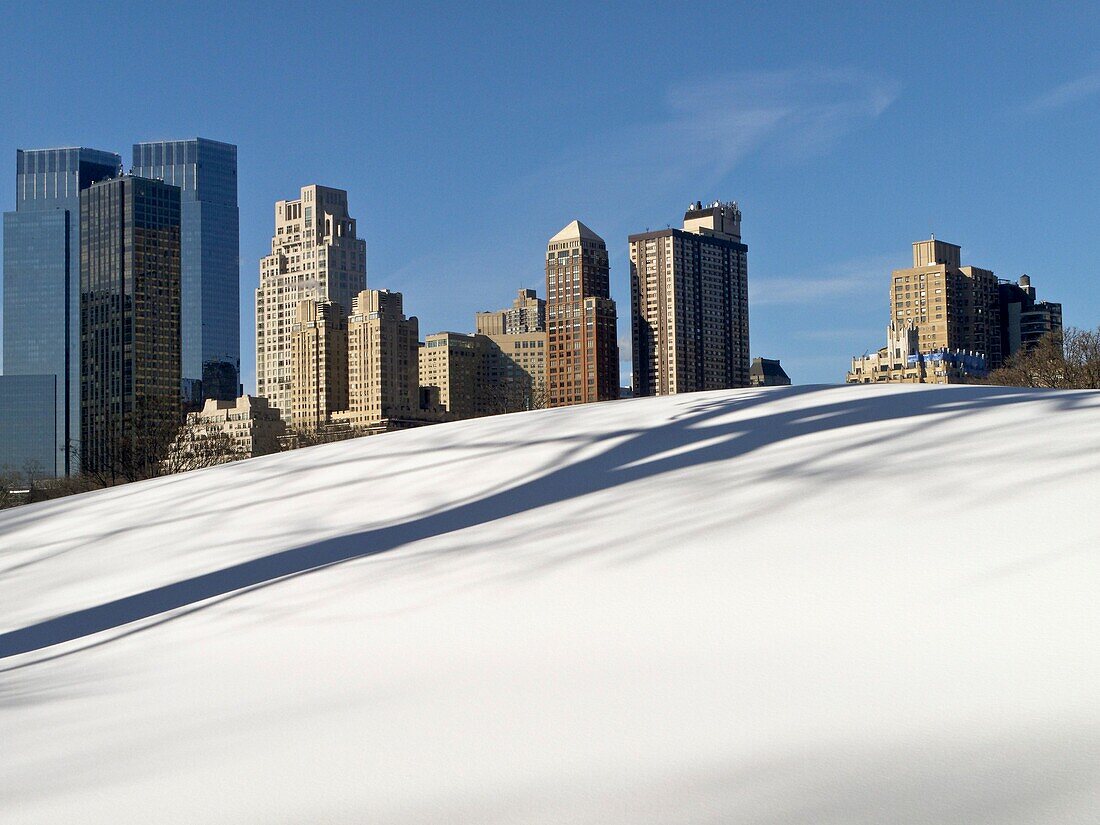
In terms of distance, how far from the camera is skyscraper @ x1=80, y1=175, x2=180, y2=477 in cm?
13975

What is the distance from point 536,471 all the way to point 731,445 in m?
1.15

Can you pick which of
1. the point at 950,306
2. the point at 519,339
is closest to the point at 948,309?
the point at 950,306

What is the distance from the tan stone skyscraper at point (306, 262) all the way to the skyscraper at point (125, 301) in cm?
1657

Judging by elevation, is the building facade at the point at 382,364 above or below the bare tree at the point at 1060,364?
above

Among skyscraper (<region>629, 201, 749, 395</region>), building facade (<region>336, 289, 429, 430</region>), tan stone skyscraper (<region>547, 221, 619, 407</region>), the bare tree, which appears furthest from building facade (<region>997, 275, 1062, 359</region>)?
the bare tree

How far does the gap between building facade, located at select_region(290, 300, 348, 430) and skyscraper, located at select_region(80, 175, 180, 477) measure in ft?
69.1

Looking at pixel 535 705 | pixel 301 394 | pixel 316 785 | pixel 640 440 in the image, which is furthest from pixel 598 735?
pixel 301 394

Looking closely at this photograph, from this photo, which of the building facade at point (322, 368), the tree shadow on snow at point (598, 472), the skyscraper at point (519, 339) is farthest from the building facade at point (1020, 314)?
the tree shadow on snow at point (598, 472)

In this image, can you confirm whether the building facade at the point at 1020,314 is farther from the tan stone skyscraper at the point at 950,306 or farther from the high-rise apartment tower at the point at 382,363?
the high-rise apartment tower at the point at 382,363

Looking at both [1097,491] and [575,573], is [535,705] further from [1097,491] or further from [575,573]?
[1097,491]

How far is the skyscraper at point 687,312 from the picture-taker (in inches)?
6038

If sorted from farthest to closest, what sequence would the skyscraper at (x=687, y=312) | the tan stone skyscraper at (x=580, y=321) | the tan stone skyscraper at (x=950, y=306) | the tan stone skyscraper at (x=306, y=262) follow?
the tan stone skyscraper at (x=306, y=262) < the skyscraper at (x=687, y=312) < the tan stone skyscraper at (x=950, y=306) < the tan stone skyscraper at (x=580, y=321)

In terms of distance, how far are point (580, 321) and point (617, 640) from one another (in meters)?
127

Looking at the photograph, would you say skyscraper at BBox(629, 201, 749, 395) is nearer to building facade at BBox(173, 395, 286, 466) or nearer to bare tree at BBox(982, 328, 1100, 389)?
building facade at BBox(173, 395, 286, 466)
